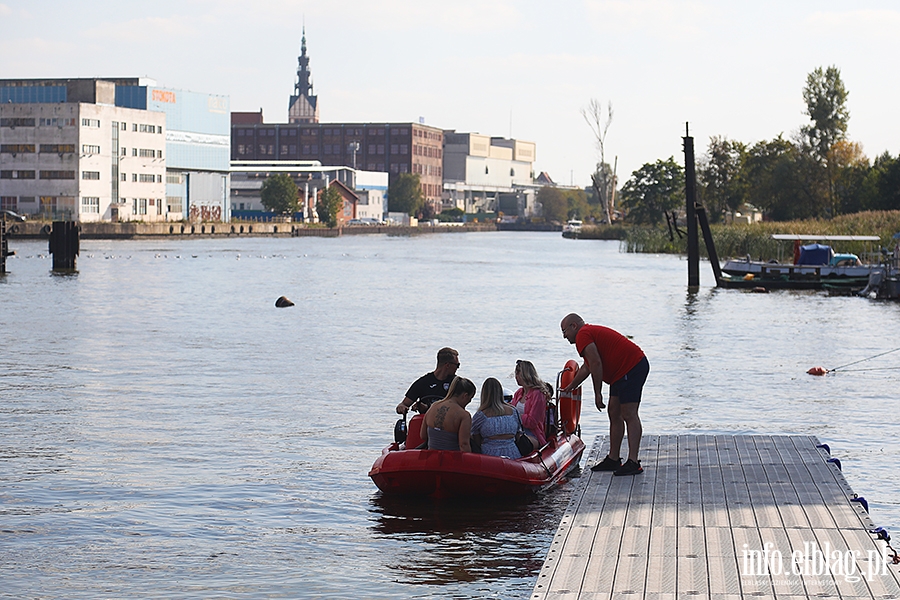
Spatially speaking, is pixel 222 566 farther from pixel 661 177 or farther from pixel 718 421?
pixel 661 177

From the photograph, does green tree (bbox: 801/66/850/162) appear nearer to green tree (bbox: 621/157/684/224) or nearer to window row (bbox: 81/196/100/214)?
green tree (bbox: 621/157/684/224)

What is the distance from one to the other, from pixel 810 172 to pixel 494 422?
102851 millimetres

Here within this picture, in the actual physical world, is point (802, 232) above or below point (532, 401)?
above

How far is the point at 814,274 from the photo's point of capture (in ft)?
198

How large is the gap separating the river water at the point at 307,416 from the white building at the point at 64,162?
87.1m

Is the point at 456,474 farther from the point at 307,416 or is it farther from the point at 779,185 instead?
the point at 779,185

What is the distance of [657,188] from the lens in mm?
147625

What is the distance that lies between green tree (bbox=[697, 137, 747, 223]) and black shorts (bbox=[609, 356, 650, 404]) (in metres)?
113

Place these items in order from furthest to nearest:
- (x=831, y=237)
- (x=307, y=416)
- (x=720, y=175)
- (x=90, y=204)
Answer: (x=90, y=204) → (x=720, y=175) → (x=831, y=237) → (x=307, y=416)

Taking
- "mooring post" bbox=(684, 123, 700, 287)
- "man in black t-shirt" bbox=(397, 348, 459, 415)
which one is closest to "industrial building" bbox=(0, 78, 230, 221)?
"mooring post" bbox=(684, 123, 700, 287)

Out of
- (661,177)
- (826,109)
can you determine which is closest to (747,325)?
(826,109)

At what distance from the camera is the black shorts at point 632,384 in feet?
45.4

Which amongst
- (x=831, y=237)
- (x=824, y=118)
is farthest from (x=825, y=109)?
(x=831, y=237)

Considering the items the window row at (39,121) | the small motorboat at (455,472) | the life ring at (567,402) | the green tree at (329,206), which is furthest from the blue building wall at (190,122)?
the small motorboat at (455,472)
